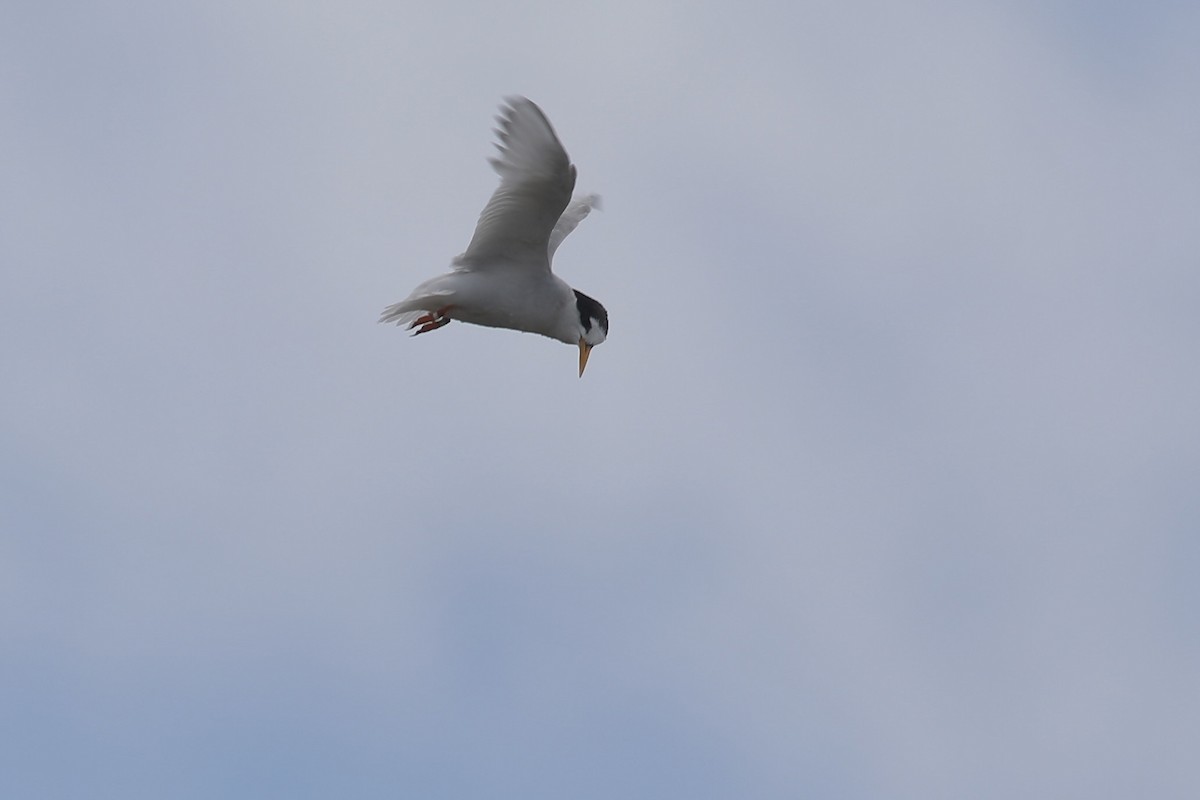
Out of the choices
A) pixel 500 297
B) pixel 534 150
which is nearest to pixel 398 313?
pixel 500 297

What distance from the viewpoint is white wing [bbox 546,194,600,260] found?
59.1 feet

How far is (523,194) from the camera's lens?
1508 centimetres

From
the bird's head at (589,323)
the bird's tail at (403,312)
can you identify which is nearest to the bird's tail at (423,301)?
the bird's tail at (403,312)

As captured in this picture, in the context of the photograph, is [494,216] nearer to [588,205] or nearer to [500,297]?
[500,297]

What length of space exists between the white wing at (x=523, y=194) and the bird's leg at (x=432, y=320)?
1.49 feet

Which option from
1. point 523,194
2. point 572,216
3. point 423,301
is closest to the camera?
point 523,194

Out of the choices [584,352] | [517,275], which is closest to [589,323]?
[584,352]

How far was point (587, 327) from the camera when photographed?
55.6ft

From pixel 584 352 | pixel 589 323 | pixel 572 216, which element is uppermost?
pixel 572 216

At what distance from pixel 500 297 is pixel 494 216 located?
0.75 meters

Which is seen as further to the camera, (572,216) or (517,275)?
(572,216)

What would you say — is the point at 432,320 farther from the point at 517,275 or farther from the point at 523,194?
the point at 523,194

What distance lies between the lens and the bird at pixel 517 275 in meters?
14.7

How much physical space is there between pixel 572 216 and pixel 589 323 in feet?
6.99
